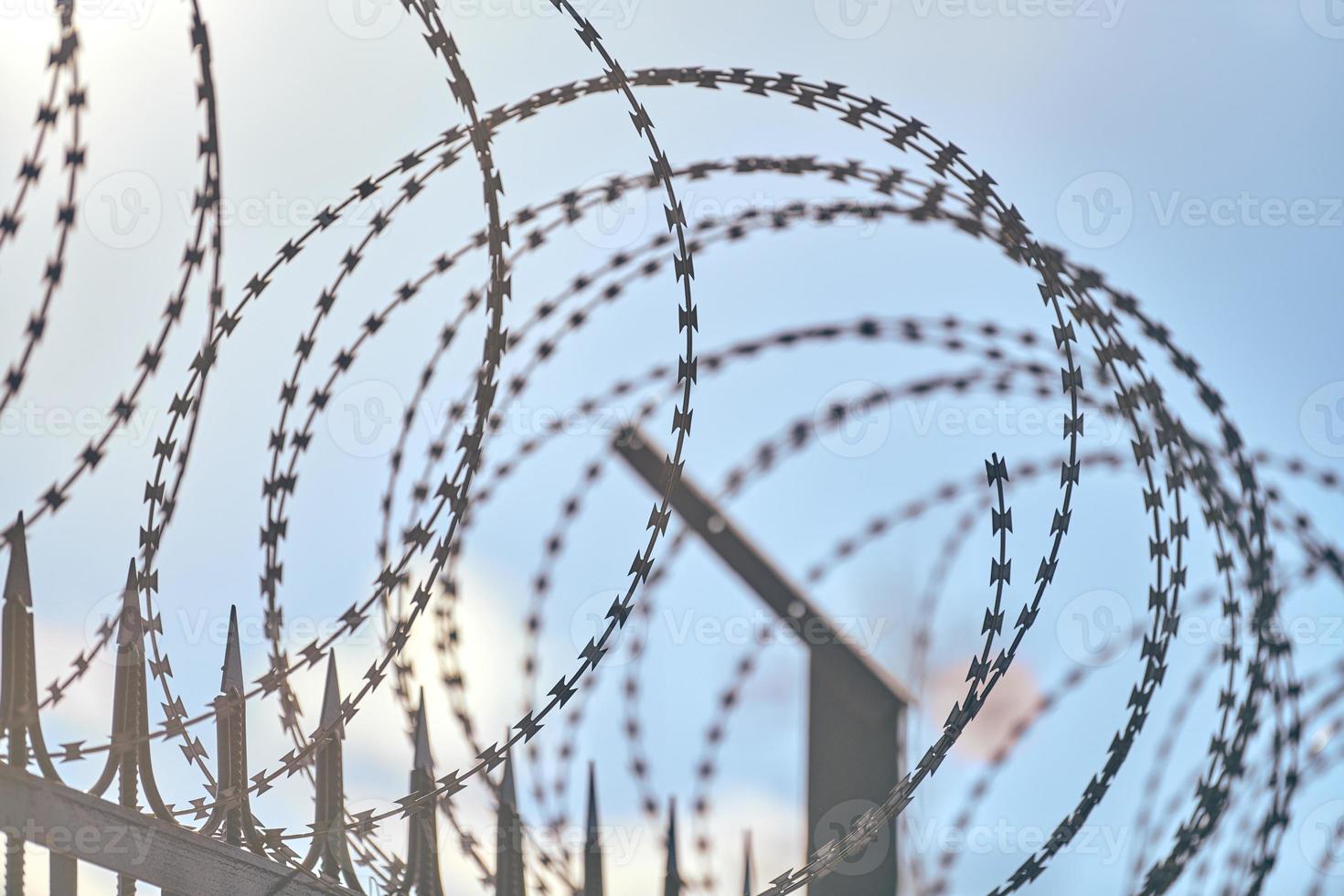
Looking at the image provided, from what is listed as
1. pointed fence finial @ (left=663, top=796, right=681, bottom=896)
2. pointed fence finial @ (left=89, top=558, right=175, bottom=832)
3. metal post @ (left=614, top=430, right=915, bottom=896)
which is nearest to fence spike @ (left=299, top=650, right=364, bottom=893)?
pointed fence finial @ (left=89, top=558, right=175, bottom=832)

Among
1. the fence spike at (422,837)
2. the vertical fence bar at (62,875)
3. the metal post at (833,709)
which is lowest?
the vertical fence bar at (62,875)

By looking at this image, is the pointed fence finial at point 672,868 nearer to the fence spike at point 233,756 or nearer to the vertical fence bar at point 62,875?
the fence spike at point 233,756

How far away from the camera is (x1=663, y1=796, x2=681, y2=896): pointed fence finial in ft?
29.4

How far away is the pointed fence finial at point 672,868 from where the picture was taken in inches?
353

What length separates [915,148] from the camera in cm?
777

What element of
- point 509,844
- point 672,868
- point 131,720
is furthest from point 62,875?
point 672,868

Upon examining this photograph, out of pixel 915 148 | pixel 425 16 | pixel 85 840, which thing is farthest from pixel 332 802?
pixel 915 148

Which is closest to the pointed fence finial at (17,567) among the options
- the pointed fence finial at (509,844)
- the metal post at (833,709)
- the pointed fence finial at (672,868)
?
the pointed fence finial at (509,844)

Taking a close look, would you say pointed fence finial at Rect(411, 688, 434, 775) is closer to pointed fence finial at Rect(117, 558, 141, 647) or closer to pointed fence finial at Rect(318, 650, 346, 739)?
pointed fence finial at Rect(318, 650, 346, 739)

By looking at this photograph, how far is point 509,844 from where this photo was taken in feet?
27.4

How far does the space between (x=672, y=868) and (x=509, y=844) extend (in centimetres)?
106

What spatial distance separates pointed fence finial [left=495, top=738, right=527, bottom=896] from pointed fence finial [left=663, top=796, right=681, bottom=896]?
3.10 ft

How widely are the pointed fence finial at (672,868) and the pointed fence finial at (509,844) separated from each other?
0.95 m

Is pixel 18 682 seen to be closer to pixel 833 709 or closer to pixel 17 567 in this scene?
pixel 17 567
